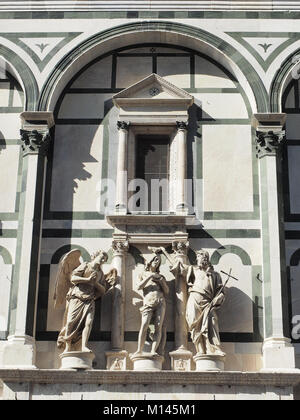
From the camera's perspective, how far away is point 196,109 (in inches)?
571

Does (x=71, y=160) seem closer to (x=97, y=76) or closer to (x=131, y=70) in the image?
(x=97, y=76)

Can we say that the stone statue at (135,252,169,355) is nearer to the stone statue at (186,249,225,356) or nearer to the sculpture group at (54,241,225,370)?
the sculpture group at (54,241,225,370)

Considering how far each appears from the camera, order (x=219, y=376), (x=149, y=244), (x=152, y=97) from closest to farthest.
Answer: (x=219, y=376), (x=149, y=244), (x=152, y=97)

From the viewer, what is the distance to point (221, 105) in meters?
14.5

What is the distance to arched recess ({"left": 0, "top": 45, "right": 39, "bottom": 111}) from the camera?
1430 cm

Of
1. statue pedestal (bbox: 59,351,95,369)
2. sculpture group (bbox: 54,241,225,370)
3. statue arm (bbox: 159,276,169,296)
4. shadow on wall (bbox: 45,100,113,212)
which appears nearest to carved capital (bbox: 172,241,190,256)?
sculpture group (bbox: 54,241,225,370)

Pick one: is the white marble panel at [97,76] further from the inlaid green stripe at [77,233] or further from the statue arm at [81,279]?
the statue arm at [81,279]

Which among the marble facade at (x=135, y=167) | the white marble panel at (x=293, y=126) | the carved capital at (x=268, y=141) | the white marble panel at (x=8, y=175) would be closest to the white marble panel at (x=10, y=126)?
the marble facade at (x=135, y=167)

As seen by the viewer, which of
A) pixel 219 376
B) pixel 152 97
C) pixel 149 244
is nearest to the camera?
pixel 219 376

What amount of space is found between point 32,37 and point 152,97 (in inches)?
88.4

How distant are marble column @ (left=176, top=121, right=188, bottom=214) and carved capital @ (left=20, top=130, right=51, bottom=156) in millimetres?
2076

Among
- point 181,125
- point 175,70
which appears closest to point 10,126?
point 181,125

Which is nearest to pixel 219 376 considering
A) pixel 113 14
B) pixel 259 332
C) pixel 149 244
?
pixel 259 332

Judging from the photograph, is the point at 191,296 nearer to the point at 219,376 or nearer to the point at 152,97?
the point at 219,376
